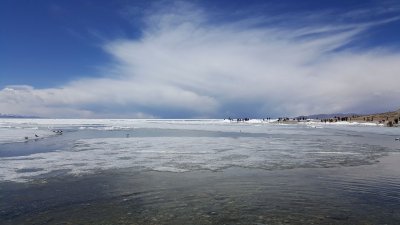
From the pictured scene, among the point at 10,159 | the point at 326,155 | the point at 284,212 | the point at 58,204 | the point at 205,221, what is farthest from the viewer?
the point at 326,155

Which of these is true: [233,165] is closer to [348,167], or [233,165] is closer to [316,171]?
[316,171]

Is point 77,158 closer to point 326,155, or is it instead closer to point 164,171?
point 164,171

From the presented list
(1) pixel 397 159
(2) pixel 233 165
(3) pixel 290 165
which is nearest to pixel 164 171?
(2) pixel 233 165

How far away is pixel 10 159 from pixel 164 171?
11.1 meters

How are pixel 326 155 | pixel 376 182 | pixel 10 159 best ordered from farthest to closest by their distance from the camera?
pixel 326 155
pixel 10 159
pixel 376 182

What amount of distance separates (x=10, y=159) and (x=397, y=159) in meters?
24.1

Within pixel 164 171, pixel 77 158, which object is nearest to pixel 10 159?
pixel 77 158

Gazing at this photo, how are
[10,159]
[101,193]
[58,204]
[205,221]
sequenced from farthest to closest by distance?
[10,159], [101,193], [58,204], [205,221]

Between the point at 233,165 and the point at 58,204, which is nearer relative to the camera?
the point at 58,204

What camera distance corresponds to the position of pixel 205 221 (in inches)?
431

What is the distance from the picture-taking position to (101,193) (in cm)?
1446

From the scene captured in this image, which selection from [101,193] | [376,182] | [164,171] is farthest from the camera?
[164,171]

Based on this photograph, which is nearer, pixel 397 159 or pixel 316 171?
pixel 316 171

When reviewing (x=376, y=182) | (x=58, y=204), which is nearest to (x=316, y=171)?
(x=376, y=182)
